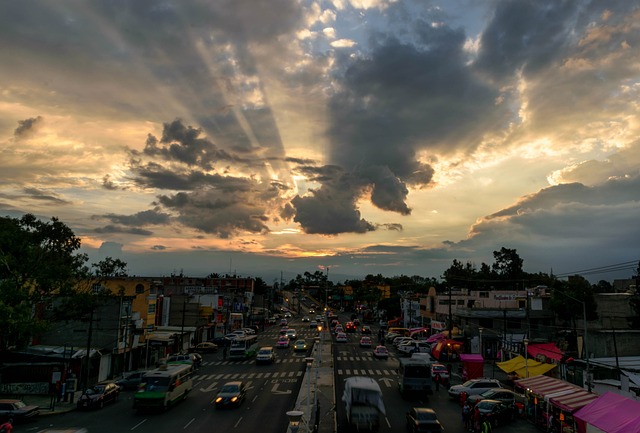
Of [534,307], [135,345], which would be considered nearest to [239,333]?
[135,345]

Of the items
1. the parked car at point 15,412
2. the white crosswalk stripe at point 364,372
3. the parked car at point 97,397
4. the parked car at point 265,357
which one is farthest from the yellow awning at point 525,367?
the parked car at point 15,412

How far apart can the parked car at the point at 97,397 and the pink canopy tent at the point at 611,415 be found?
115ft

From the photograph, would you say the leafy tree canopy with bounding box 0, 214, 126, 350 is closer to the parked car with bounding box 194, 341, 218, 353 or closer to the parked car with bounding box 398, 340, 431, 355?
the parked car with bounding box 194, 341, 218, 353

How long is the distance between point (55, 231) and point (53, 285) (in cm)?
5912

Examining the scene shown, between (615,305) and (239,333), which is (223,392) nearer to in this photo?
(239,333)

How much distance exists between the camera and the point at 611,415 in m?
24.0

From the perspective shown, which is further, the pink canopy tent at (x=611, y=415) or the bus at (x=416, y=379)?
the bus at (x=416, y=379)

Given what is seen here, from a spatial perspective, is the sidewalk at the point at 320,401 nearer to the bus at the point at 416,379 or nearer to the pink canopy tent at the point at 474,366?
the bus at the point at 416,379

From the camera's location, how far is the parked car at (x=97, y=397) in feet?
117

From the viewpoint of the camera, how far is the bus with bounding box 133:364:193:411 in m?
32.8

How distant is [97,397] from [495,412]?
31.5 metres

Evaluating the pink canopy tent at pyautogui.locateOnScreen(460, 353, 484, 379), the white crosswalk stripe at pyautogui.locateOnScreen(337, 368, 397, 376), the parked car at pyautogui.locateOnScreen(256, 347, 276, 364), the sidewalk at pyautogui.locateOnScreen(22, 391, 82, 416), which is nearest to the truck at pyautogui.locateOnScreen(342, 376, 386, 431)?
the pink canopy tent at pyautogui.locateOnScreen(460, 353, 484, 379)

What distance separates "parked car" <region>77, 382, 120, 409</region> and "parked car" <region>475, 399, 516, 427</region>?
98.1ft

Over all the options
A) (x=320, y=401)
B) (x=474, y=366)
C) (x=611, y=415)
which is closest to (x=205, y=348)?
(x=320, y=401)
